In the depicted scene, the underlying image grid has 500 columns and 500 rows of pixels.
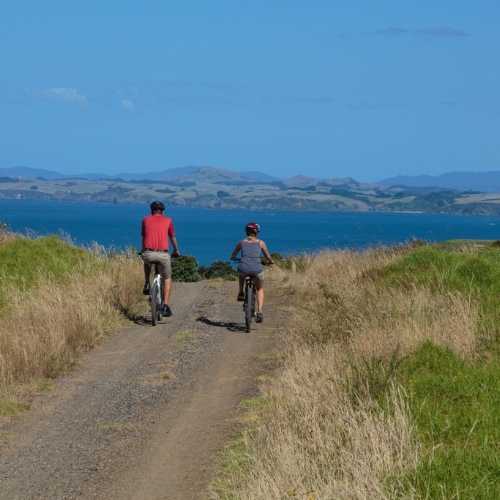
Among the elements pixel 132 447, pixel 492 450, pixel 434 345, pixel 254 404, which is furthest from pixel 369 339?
pixel 492 450

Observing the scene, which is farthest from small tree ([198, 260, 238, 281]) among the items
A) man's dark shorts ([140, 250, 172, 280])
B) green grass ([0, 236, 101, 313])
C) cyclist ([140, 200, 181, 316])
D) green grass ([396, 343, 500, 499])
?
green grass ([396, 343, 500, 499])

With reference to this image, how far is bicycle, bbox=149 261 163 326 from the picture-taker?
14.9 m

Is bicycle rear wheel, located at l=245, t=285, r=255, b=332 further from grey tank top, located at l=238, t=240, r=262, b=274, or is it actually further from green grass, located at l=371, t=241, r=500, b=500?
green grass, located at l=371, t=241, r=500, b=500

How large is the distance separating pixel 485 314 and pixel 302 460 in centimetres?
627

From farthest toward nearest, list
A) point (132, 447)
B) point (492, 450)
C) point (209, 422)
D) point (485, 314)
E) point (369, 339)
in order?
point (485, 314) → point (369, 339) → point (209, 422) → point (132, 447) → point (492, 450)

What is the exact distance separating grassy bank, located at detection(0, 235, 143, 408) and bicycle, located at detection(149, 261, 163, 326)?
0.60 meters

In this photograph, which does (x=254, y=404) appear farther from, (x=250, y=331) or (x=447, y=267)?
(x=447, y=267)

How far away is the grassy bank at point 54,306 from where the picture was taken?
1073 cm

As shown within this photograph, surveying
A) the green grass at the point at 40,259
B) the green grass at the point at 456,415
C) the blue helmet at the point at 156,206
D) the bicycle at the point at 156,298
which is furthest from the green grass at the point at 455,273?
the green grass at the point at 40,259

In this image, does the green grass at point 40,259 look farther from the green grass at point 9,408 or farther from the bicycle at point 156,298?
the green grass at point 9,408

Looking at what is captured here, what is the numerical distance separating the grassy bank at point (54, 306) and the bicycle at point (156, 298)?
23.8 inches

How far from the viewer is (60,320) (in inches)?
502

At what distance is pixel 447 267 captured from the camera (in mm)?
16984

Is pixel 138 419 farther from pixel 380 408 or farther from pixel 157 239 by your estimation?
pixel 157 239
